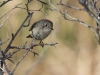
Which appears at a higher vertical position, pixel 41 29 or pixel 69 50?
pixel 41 29

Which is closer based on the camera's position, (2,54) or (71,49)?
(2,54)

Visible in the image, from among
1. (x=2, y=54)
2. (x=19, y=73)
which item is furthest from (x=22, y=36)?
(x=2, y=54)

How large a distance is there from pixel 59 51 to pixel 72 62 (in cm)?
19

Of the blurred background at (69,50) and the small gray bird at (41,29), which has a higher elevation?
the small gray bird at (41,29)

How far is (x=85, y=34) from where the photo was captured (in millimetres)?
3283

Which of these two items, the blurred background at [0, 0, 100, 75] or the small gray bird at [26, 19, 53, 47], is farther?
the blurred background at [0, 0, 100, 75]

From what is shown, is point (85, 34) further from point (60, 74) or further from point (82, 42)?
point (60, 74)

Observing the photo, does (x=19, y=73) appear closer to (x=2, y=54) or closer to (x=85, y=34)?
(x=85, y=34)

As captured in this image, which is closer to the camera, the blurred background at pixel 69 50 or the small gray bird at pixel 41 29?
the small gray bird at pixel 41 29

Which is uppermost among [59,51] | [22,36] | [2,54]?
[2,54]

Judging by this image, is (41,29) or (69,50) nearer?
(41,29)

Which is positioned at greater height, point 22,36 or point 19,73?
point 22,36

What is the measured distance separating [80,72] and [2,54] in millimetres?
2178

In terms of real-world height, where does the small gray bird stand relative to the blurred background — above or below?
above
